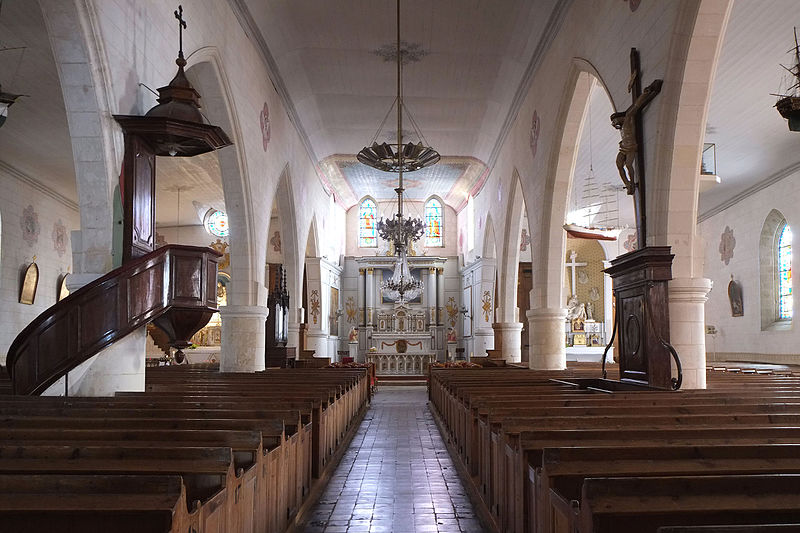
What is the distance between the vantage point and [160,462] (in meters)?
2.82

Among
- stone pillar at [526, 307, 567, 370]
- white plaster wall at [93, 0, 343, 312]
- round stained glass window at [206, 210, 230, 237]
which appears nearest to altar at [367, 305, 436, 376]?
round stained glass window at [206, 210, 230, 237]

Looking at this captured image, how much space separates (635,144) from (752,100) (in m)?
6.17

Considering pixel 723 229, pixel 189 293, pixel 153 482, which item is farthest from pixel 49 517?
pixel 723 229

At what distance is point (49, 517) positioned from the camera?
85.5 inches

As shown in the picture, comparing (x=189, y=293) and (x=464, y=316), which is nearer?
(x=189, y=293)

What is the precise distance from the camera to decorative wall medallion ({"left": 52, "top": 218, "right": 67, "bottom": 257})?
54.4 ft

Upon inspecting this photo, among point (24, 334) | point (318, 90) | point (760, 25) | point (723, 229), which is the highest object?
point (318, 90)

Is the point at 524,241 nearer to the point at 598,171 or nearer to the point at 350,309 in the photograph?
the point at 598,171

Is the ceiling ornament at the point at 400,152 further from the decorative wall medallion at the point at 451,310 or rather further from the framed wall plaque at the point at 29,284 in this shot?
the decorative wall medallion at the point at 451,310

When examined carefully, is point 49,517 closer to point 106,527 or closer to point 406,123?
point 106,527

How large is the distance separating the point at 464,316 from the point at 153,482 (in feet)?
77.0

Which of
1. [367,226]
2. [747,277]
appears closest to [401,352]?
[367,226]

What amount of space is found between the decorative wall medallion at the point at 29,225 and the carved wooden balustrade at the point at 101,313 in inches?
431

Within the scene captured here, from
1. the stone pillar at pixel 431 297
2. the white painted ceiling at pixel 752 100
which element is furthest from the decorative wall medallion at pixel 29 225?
the white painted ceiling at pixel 752 100
